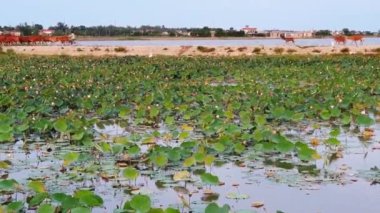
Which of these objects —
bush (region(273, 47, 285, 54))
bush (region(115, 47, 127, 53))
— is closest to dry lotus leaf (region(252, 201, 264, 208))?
bush (region(273, 47, 285, 54))

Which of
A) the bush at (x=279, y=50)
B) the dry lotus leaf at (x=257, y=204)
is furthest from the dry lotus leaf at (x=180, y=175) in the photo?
the bush at (x=279, y=50)

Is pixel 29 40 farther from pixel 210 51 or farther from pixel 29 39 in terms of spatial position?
pixel 210 51

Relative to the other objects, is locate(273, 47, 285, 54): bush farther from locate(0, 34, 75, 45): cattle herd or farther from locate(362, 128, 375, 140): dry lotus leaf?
locate(362, 128, 375, 140): dry lotus leaf

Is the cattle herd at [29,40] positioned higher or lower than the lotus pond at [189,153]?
lower

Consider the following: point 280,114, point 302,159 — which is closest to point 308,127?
point 280,114

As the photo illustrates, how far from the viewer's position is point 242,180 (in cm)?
553

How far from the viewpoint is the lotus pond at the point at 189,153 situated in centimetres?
486

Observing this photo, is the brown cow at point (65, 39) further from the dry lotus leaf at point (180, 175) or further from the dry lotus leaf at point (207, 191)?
the dry lotus leaf at point (207, 191)

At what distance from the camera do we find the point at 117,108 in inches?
360

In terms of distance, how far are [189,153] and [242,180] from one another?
2.30 feet

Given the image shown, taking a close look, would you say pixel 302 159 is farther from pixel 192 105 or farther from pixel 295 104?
pixel 192 105

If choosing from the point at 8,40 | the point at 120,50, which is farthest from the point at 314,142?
the point at 8,40

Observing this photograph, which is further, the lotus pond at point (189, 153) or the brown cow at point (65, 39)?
the brown cow at point (65, 39)

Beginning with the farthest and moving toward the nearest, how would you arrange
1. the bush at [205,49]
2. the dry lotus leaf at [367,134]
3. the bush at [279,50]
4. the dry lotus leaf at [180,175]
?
the bush at [205,49] < the bush at [279,50] < the dry lotus leaf at [367,134] < the dry lotus leaf at [180,175]
